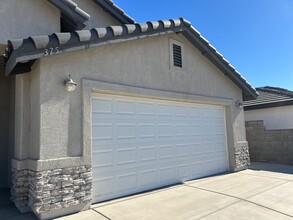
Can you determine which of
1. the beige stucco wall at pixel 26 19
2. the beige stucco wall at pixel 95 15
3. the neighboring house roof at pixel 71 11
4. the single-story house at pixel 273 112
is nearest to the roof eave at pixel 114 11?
the beige stucco wall at pixel 95 15

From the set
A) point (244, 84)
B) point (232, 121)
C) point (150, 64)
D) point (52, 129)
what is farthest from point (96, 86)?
point (244, 84)

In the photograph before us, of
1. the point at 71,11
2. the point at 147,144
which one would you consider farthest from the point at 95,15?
the point at 147,144

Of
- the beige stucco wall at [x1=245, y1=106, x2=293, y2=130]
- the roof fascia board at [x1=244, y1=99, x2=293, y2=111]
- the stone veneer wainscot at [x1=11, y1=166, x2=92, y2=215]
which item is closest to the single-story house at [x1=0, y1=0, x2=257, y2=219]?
the stone veneer wainscot at [x1=11, y1=166, x2=92, y2=215]

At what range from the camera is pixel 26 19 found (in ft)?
22.7

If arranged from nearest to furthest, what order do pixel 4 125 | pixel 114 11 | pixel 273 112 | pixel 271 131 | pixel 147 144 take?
pixel 147 144 → pixel 4 125 → pixel 114 11 → pixel 271 131 → pixel 273 112

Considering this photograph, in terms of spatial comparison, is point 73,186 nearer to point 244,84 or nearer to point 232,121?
point 232,121

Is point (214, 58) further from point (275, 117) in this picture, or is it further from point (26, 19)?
point (26, 19)

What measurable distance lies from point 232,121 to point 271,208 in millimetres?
5608

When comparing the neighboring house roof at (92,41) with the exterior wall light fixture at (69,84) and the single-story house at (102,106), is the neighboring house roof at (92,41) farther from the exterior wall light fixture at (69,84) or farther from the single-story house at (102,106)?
the exterior wall light fixture at (69,84)

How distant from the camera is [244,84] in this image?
453 inches

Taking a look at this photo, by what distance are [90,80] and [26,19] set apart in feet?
9.24

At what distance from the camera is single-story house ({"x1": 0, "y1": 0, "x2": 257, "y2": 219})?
5.67 metres

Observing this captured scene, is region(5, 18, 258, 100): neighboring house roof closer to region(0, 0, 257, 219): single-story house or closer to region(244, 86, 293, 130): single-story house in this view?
region(0, 0, 257, 219): single-story house

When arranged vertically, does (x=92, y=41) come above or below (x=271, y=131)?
above
